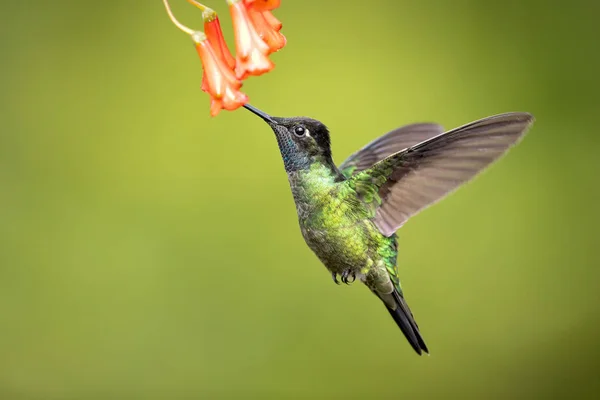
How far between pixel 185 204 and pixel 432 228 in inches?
53.7

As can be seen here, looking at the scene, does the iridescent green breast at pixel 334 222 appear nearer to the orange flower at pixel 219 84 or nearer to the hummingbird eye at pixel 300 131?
the hummingbird eye at pixel 300 131

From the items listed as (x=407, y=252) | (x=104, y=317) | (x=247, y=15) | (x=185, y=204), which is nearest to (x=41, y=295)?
(x=104, y=317)

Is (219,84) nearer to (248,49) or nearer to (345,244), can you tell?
(248,49)

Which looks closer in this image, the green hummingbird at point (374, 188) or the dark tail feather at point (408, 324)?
the green hummingbird at point (374, 188)

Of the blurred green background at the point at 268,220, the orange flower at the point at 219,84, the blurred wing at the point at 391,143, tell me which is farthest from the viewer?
the blurred green background at the point at 268,220

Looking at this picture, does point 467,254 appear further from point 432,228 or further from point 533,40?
point 533,40

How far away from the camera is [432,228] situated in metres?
4.35

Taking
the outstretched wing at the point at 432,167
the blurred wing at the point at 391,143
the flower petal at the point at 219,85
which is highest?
the flower petal at the point at 219,85

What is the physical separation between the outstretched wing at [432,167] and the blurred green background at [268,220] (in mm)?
1884

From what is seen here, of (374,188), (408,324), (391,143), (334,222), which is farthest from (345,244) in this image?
(391,143)

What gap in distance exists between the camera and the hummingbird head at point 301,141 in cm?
221

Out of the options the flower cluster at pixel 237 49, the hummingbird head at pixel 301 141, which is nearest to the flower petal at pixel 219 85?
the flower cluster at pixel 237 49

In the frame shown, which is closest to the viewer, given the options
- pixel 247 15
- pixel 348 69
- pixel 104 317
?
pixel 247 15

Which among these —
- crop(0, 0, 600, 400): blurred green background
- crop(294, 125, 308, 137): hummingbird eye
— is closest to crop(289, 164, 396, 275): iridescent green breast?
crop(294, 125, 308, 137): hummingbird eye
